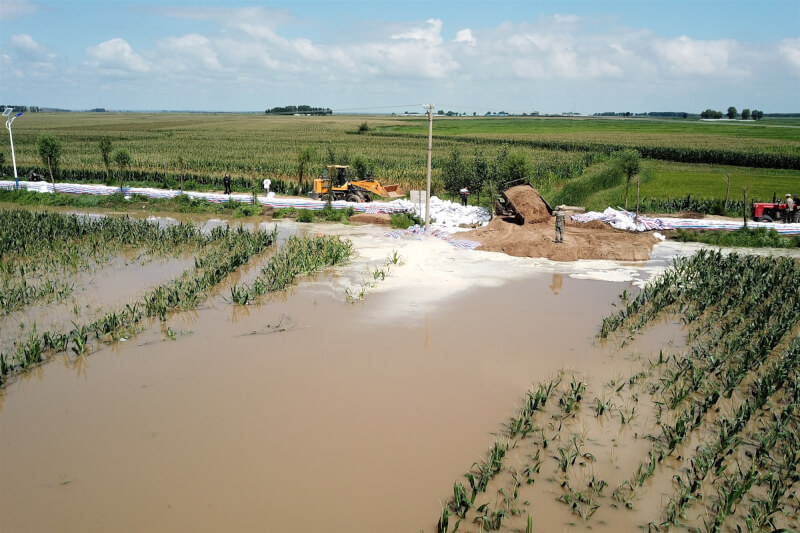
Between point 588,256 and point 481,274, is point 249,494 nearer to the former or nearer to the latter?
point 481,274

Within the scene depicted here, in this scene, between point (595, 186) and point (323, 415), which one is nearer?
point (323, 415)

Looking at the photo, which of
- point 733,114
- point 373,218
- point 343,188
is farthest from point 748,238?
point 733,114

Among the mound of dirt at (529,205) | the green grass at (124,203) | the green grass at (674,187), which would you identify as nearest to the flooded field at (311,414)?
the mound of dirt at (529,205)

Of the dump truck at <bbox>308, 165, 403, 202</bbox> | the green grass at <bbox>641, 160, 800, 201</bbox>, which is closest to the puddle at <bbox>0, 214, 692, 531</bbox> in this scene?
the dump truck at <bbox>308, 165, 403, 202</bbox>

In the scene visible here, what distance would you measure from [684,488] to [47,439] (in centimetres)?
752

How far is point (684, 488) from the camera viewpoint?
621 cm

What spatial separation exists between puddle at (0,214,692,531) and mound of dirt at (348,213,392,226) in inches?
326

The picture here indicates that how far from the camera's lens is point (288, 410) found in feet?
25.5

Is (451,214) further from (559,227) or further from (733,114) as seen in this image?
(733,114)

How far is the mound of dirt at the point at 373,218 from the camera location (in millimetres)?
20845

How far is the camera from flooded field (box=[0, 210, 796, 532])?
19.5 ft


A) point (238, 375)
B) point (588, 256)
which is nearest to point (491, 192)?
point (588, 256)

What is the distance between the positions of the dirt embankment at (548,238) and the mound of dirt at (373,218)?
Result: 3.58 m

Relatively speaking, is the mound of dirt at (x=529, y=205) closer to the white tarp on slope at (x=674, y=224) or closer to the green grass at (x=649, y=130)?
the white tarp on slope at (x=674, y=224)
